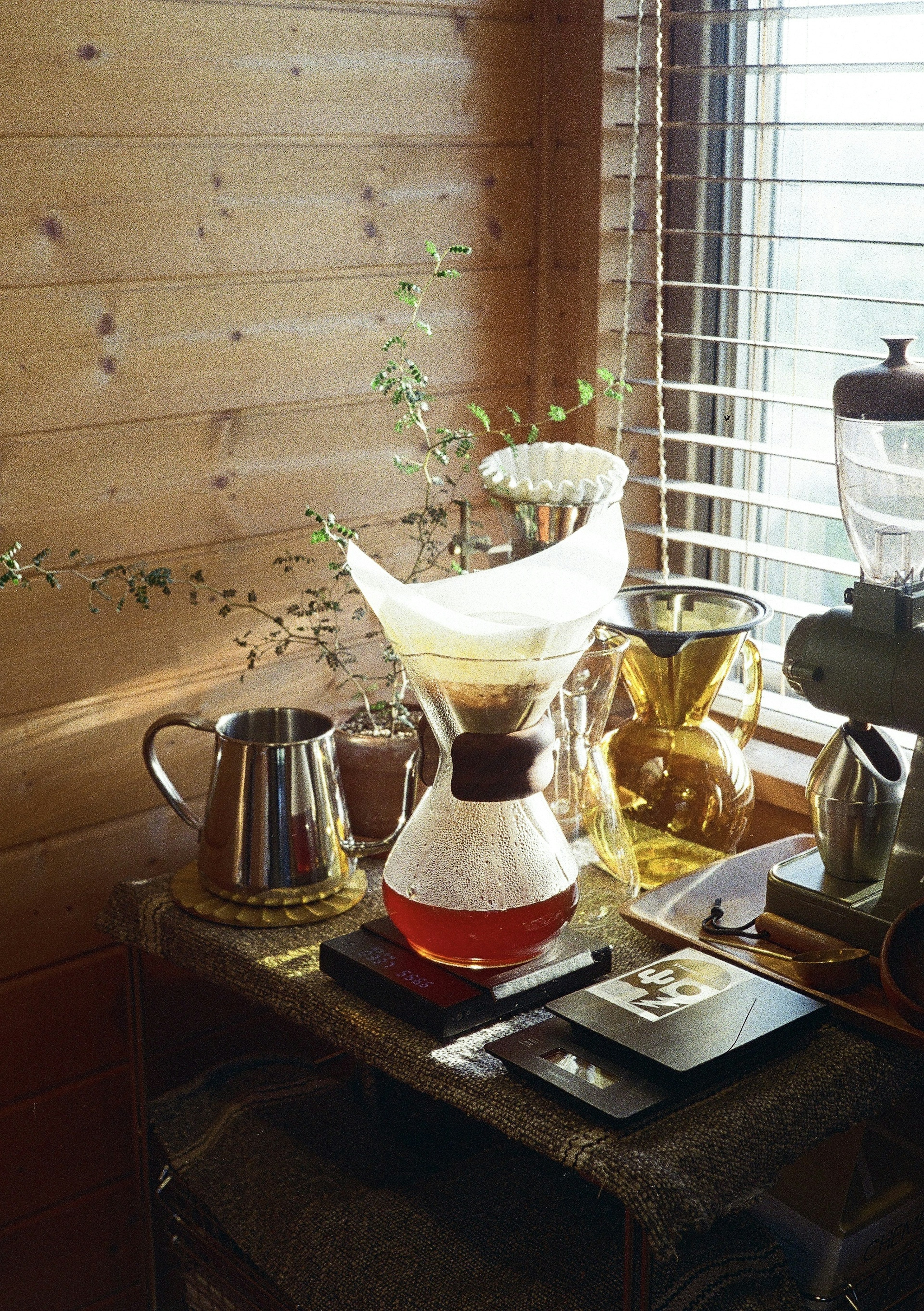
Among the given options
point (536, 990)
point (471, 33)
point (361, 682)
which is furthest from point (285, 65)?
point (536, 990)

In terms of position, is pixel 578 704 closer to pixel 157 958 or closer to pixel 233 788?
→ pixel 233 788

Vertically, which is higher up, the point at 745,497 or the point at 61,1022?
the point at 745,497

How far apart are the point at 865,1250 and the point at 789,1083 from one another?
256 millimetres

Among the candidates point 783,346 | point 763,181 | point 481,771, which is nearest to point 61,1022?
point 481,771

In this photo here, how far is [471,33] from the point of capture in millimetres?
1598

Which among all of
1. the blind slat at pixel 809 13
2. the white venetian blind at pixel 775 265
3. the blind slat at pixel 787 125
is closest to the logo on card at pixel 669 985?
the white venetian blind at pixel 775 265

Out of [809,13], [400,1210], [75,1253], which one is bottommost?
[75,1253]

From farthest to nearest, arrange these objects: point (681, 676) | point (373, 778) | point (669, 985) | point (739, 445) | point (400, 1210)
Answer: point (739, 445)
point (373, 778)
point (681, 676)
point (400, 1210)
point (669, 985)

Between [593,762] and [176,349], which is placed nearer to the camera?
[593,762]

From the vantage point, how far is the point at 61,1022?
4.98ft

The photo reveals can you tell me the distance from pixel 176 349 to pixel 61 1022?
0.73m

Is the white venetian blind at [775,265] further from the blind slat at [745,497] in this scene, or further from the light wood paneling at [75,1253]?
the light wood paneling at [75,1253]

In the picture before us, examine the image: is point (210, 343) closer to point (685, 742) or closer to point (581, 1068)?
point (685, 742)

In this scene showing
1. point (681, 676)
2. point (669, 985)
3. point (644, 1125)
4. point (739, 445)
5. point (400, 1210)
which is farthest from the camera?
point (739, 445)
